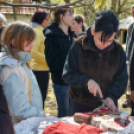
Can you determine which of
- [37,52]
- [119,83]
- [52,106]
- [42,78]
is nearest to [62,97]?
[42,78]

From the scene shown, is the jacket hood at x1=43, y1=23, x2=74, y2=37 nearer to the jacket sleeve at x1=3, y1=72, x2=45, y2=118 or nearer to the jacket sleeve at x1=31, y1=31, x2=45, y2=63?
the jacket sleeve at x1=31, y1=31, x2=45, y2=63

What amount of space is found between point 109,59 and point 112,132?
0.71m

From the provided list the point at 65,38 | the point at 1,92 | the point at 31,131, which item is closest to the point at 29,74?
the point at 31,131

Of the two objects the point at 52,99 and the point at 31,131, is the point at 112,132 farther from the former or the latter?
the point at 52,99

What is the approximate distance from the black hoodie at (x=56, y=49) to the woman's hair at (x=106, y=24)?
0.86m

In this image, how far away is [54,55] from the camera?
7.80 ft

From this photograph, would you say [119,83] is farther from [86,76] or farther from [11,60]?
[11,60]

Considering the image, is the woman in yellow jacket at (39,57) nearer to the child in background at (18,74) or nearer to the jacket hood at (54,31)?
the jacket hood at (54,31)

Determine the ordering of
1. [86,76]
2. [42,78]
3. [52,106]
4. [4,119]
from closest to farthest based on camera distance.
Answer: [4,119]
[86,76]
[42,78]
[52,106]

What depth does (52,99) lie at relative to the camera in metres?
4.68

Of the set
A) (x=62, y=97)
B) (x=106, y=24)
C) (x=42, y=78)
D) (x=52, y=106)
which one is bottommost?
(x=52, y=106)

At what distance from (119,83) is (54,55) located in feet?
2.98

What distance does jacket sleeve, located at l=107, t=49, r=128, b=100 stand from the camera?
1721 mm

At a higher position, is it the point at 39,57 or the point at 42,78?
the point at 39,57
